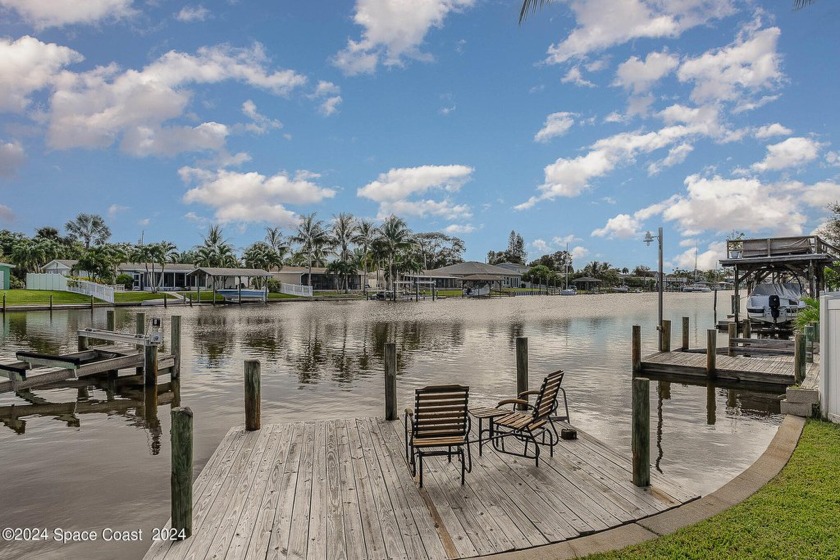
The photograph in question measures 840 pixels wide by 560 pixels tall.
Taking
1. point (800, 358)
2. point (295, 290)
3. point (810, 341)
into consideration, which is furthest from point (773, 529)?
point (295, 290)

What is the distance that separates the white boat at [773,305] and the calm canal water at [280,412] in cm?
476

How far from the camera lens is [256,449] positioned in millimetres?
7492

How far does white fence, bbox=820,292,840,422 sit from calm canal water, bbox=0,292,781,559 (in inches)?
56.2

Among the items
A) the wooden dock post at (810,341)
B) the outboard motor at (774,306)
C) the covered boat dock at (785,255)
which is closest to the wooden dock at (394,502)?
the wooden dock post at (810,341)

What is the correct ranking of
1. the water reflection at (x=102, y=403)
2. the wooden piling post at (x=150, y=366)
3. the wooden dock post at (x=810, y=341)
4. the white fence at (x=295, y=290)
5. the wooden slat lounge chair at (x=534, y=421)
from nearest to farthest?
the wooden slat lounge chair at (x=534, y=421)
the water reflection at (x=102, y=403)
the wooden dock post at (x=810, y=341)
the wooden piling post at (x=150, y=366)
the white fence at (x=295, y=290)

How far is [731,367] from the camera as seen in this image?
51.1 feet

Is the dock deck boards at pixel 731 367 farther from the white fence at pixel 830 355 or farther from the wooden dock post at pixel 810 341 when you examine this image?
the white fence at pixel 830 355

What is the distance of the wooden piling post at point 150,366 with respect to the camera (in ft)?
45.6

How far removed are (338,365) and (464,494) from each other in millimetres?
14415

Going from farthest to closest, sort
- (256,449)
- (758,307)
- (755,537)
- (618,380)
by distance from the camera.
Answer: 1. (758,307)
2. (618,380)
3. (256,449)
4. (755,537)

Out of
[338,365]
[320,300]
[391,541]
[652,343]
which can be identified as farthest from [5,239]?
[391,541]

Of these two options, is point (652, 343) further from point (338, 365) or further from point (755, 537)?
point (755, 537)

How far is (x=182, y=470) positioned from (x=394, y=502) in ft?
7.29

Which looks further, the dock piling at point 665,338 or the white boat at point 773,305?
the white boat at point 773,305
